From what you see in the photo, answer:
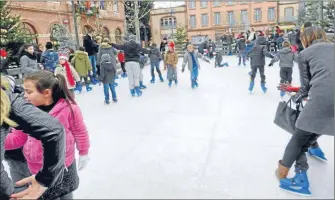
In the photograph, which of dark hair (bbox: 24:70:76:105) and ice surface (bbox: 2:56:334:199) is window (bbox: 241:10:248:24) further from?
dark hair (bbox: 24:70:76:105)

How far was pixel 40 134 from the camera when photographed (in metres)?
1.11

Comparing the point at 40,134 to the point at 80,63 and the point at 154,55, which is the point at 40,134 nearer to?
the point at 80,63

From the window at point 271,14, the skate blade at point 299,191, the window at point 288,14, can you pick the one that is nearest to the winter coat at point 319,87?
the skate blade at point 299,191

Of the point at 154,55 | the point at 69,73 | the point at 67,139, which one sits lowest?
the point at 67,139

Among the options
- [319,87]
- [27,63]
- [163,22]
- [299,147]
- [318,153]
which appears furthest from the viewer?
[163,22]

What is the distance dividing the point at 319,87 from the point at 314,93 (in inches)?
2.4

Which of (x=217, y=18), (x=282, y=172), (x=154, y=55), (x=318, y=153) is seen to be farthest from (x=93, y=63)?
(x=217, y=18)

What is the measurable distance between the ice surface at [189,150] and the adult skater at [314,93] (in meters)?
0.47

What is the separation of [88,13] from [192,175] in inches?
739

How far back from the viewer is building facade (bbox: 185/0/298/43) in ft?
128

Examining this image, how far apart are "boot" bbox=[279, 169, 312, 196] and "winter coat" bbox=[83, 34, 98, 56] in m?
7.69

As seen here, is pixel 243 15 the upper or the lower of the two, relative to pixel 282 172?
upper

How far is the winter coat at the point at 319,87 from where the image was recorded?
2.12m

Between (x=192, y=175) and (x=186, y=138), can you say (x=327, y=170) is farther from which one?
(x=186, y=138)
